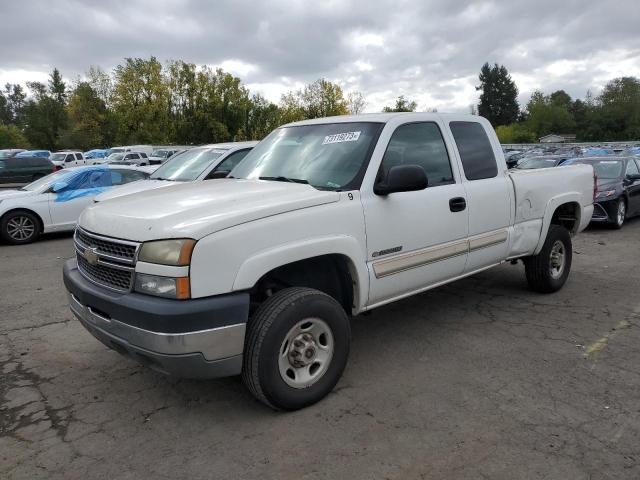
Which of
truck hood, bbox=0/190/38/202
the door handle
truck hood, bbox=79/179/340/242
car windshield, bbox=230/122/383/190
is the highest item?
car windshield, bbox=230/122/383/190

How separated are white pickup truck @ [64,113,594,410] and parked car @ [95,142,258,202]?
12.3 ft

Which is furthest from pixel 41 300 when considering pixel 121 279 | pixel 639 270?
pixel 639 270

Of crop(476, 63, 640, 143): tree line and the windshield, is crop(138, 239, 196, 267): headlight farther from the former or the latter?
crop(476, 63, 640, 143): tree line

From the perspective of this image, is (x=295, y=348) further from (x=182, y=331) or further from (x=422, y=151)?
(x=422, y=151)

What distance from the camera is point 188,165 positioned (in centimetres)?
Result: 888

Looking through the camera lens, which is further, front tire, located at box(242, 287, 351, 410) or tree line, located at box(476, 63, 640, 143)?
tree line, located at box(476, 63, 640, 143)

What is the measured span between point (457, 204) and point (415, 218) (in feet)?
1.89

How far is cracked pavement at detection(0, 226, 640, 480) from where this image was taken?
2.79 m

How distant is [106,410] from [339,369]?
162 cm

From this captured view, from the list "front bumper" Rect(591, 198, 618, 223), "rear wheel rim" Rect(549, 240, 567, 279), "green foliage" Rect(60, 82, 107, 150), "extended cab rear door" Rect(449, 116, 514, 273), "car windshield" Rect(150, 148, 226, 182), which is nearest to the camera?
"extended cab rear door" Rect(449, 116, 514, 273)

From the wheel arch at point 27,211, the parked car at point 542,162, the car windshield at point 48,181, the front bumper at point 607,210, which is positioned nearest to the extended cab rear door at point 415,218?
the front bumper at point 607,210

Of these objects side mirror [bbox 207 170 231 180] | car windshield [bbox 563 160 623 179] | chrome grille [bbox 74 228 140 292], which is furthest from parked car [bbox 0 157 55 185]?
chrome grille [bbox 74 228 140 292]

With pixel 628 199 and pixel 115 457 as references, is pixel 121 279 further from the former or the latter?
pixel 628 199

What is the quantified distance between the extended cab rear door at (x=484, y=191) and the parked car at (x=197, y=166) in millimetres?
4287
